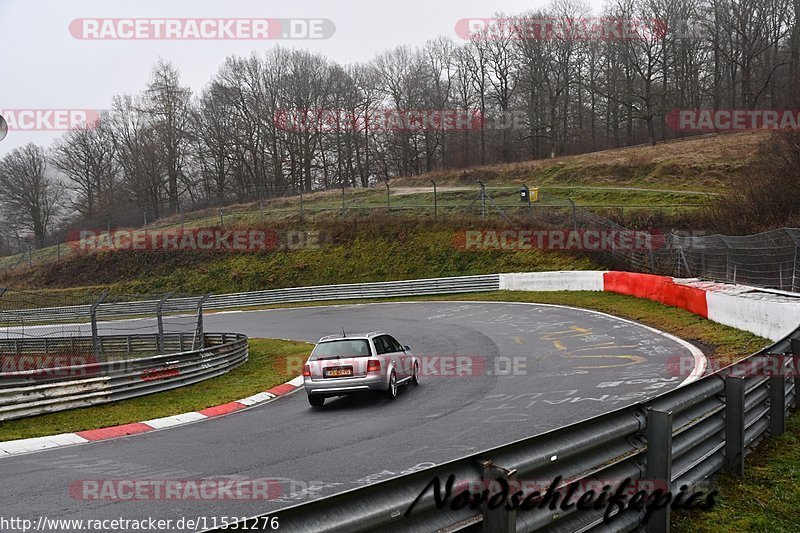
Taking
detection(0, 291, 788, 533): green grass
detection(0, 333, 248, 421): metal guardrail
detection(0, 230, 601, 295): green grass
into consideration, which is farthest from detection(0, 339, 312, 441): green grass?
detection(0, 230, 601, 295): green grass

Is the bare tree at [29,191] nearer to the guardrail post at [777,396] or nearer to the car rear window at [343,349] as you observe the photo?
the car rear window at [343,349]

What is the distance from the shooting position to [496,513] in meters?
3.38

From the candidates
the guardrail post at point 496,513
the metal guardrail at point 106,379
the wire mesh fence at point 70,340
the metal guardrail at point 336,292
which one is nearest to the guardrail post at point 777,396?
the guardrail post at point 496,513

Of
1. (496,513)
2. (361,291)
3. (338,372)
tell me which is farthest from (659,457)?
(361,291)

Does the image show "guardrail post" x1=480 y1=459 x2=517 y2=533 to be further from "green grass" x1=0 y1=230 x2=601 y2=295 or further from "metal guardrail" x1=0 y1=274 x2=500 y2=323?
"green grass" x1=0 y1=230 x2=601 y2=295

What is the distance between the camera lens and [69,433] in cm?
1106

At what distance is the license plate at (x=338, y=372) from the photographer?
12336 mm

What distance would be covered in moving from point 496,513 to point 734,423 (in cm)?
342

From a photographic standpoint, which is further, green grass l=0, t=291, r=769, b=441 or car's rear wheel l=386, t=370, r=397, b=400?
car's rear wheel l=386, t=370, r=397, b=400

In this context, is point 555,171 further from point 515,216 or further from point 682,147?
point 515,216

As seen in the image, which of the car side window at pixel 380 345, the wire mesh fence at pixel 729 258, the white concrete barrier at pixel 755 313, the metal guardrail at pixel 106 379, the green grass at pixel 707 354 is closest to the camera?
the green grass at pixel 707 354

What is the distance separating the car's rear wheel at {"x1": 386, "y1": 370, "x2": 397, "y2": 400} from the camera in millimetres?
12562

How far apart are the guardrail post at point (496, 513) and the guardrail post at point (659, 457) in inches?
65.8

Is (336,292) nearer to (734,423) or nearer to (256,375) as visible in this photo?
(256,375)
